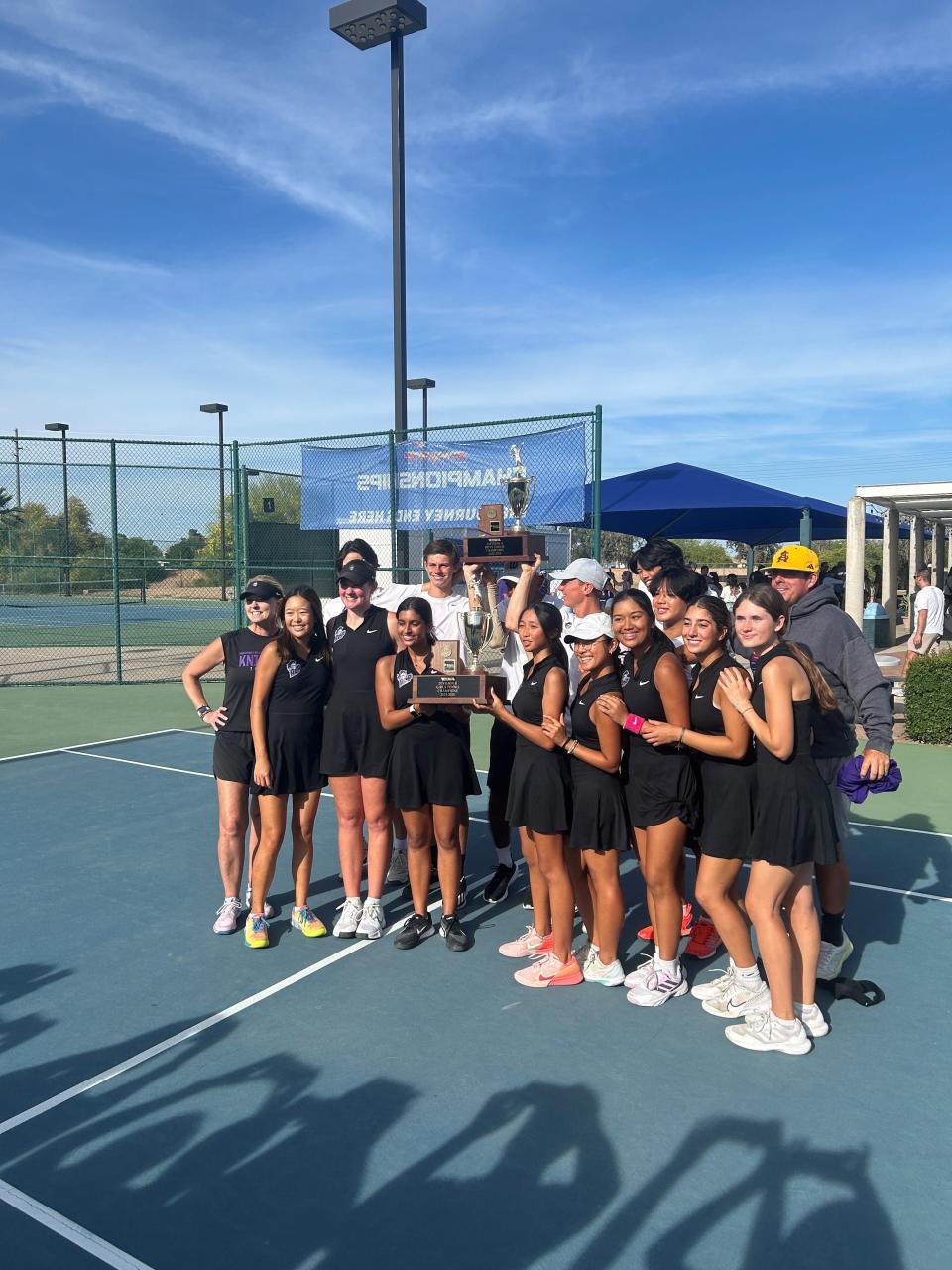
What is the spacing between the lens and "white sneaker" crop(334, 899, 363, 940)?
4676 mm

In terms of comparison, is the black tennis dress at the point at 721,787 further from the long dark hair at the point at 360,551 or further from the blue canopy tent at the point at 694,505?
the blue canopy tent at the point at 694,505

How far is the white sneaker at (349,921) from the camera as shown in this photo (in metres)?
4.68

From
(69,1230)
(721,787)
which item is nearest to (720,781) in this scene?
(721,787)

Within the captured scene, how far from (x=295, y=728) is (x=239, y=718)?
0.31 meters

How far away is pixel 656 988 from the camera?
159 inches

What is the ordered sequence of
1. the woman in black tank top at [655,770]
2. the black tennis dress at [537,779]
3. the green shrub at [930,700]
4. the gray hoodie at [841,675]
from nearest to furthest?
the woman in black tank top at [655,770] < the gray hoodie at [841,675] < the black tennis dress at [537,779] < the green shrub at [930,700]

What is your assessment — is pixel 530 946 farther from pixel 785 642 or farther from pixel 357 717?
pixel 785 642

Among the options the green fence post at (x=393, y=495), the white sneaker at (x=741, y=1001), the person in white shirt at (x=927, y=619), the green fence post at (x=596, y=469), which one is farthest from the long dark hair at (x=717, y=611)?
the person in white shirt at (x=927, y=619)

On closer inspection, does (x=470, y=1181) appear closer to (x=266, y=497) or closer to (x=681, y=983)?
(x=681, y=983)

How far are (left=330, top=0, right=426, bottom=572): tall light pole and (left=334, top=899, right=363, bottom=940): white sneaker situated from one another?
27.3 feet

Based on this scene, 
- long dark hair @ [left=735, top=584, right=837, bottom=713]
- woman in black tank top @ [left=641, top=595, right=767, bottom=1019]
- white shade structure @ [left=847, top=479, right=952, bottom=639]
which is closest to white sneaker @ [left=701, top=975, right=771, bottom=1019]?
woman in black tank top @ [left=641, top=595, right=767, bottom=1019]

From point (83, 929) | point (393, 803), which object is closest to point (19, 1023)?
point (83, 929)

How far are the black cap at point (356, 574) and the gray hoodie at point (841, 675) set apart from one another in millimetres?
2014

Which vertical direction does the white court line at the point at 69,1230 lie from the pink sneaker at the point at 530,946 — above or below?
below
